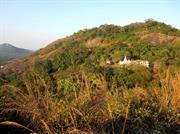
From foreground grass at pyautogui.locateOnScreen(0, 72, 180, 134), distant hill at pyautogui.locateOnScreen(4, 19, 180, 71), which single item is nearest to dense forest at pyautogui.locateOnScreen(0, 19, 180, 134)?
foreground grass at pyautogui.locateOnScreen(0, 72, 180, 134)

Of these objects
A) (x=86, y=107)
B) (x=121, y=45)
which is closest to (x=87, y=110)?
(x=86, y=107)

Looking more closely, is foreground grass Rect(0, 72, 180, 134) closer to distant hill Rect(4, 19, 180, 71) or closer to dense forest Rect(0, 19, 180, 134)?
dense forest Rect(0, 19, 180, 134)

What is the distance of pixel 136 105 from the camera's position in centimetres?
398

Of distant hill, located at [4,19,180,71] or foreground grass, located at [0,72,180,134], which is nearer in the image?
foreground grass, located at [0,72,180,134]

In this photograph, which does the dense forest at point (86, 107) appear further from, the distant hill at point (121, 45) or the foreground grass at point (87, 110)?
the distant hill at point (121, 45)

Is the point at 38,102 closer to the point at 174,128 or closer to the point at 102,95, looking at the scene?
the point at 102,95

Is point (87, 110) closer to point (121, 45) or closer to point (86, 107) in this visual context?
point (86, 107)

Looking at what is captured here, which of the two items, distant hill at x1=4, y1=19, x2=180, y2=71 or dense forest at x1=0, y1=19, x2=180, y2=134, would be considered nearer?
dense forest at x1=0, y1=19, x2=180, y2=134

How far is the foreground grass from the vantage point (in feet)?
10.3

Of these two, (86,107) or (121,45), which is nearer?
(86,107)

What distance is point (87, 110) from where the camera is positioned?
3.39m

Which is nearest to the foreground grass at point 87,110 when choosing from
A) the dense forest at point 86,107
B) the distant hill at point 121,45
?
the dense forest at point 86,107

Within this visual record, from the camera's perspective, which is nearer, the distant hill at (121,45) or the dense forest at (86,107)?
the dense forest at (86,107)

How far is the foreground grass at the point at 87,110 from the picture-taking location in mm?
3141
